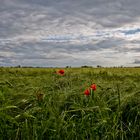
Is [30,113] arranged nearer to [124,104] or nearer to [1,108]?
[1,108]

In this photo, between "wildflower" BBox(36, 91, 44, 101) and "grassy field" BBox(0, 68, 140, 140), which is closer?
"grassy field" BBox(0, 68, 140, 140)

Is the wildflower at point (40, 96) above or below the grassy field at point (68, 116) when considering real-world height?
above

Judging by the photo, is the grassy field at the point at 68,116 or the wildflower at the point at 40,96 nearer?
the grassy field at the point at 68,116

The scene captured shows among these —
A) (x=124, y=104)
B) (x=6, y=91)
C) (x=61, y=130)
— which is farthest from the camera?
(x=6, y=91)

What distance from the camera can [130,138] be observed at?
4395 millimetres

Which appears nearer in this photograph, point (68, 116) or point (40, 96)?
point (68, 116)

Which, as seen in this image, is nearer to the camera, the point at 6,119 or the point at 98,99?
the point at 6,119

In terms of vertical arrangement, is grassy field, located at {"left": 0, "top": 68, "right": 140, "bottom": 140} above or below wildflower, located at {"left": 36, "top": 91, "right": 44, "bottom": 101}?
below

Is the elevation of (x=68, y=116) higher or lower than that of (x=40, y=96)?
lower

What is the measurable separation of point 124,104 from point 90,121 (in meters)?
0.72

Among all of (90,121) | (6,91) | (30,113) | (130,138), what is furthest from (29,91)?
(130,138)

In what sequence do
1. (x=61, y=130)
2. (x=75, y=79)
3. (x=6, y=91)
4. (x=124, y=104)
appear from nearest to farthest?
(x=61, y=130) → (x=124, y=104) → (x=6, y=91) → (x=75, y=79)

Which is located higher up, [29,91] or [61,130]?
[29,91]

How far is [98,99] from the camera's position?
16.5ft
